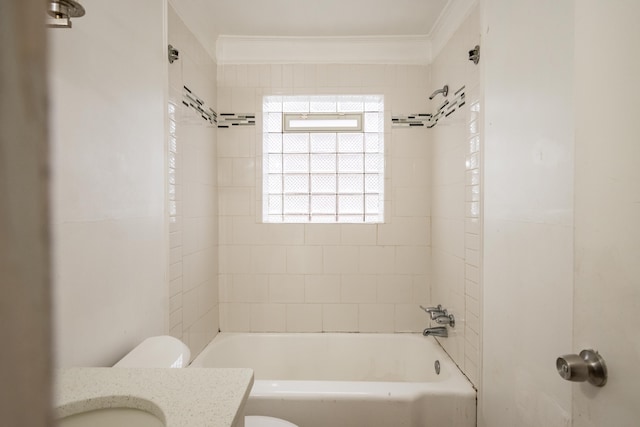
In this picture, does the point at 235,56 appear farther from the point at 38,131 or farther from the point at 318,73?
the point at 38,131

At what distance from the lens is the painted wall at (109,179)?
42.1 inches

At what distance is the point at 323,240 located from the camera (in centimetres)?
262

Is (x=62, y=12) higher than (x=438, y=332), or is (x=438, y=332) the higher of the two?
(x=62, y=12)

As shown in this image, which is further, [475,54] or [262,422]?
[475,54]

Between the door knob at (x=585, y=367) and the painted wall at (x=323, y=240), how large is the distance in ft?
5.77

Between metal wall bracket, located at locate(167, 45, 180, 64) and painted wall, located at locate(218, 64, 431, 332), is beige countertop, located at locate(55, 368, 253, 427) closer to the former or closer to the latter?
metal wall bracket, located at locate(167, 45, 180, 64)

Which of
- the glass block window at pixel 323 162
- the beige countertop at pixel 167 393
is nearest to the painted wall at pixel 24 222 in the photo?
the beige countertop at pixel 167 393

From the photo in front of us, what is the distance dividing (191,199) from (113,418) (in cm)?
146

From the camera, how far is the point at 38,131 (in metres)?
0.14

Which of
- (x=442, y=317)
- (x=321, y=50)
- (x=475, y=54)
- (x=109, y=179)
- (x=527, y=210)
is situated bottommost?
(x=442, y=317)

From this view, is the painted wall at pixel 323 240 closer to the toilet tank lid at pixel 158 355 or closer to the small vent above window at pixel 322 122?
the small vent above window at pixel 322 122

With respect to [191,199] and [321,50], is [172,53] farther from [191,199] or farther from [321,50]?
[321,50]

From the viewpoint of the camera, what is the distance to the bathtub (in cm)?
174

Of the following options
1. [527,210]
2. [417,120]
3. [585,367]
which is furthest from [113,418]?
[417,120]
